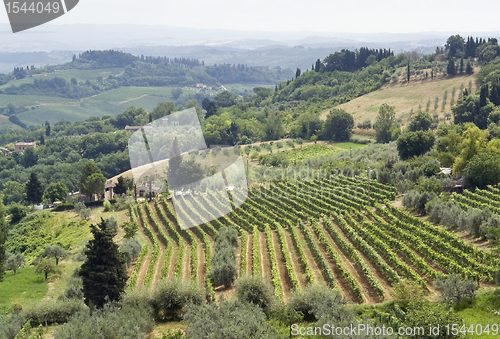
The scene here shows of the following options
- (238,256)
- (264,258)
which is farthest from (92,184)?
(264,258)

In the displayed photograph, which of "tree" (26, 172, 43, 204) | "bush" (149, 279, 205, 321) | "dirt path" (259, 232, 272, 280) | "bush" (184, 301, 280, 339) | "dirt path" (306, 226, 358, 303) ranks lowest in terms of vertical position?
"tree" (26, 172, 43, 204)

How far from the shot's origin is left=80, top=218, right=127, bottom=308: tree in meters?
24.4

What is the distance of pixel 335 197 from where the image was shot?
42.8 metres

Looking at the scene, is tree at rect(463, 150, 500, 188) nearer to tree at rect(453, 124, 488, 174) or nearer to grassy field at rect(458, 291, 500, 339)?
tree at rect(453, 124, 488, 174)

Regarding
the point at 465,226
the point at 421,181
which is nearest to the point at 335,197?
the point at 421,181

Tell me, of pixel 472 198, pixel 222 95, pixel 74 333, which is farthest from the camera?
pixel 222 95

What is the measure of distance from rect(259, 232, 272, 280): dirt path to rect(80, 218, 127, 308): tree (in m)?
8.65

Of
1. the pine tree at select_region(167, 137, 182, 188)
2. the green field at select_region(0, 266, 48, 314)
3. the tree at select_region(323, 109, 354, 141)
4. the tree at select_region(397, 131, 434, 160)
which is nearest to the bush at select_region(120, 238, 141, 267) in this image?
the green field at select_region(0, 266, 48, 314)

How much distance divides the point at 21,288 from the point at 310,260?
19.7m

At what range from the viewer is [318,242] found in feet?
109

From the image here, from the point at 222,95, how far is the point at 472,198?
16082 cm

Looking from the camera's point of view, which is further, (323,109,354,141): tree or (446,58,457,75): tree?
(446,58,457,75): tree

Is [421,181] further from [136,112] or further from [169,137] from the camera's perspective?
[136,112]

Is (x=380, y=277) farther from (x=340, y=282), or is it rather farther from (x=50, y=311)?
(x=50, y=311)
